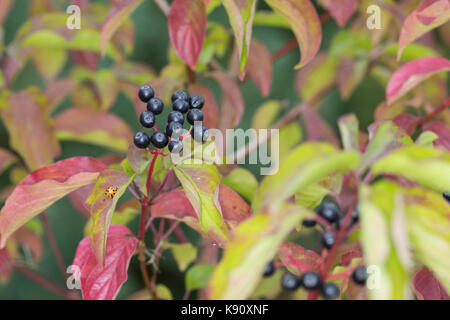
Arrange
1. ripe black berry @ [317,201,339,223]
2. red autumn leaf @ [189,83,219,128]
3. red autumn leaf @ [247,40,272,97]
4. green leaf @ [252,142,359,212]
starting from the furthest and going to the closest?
1. red autumn leaf @ [247,40,272,97]
2. red autumn leaf @ [189,83,219,128]
3. ripe black berry @ [317,201,339,223]
4. green leaf @ [252,142,359,212]

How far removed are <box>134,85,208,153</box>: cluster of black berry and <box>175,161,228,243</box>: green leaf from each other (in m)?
0.04

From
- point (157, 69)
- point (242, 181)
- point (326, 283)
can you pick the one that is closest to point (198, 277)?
point (242, 181)

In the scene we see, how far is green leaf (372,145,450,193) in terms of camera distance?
1.15 feet

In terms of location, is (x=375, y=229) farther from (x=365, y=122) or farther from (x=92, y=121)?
(x=365, y=122)

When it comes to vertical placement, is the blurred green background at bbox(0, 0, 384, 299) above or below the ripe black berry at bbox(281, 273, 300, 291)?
above

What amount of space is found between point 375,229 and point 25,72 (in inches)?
53.5

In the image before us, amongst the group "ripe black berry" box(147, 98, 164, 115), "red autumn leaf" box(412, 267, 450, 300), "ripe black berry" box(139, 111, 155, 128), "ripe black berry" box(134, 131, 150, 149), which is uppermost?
"ripe black berry" box(147, 98, 164, 115)

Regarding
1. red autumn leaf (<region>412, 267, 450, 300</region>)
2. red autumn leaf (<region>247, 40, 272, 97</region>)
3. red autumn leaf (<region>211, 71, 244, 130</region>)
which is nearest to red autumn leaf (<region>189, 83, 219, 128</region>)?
red autumn leaf (<region>211, 71, 244, 130</region>)

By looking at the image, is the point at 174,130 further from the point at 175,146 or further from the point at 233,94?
the point at 233,94

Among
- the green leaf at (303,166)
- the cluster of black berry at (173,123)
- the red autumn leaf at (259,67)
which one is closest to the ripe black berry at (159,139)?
the cluster of black berry at (173,123)

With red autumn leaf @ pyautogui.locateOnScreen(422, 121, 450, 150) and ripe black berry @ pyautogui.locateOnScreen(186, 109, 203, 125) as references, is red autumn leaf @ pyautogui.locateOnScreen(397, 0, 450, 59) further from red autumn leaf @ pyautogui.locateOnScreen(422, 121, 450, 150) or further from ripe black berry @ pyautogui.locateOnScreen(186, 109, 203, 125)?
ripe black berry @ pyautogui.locateOnScreen(186, 109, 203, 125)

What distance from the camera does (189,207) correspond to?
0.65 meters

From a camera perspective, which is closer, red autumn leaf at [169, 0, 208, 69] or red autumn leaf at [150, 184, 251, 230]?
red autumn leaf at [150, 184, 251, 230]

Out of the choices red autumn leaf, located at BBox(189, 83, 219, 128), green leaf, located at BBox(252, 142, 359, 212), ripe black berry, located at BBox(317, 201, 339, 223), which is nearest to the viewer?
green leaf, located at BBox(252, 142, 359, 212)
